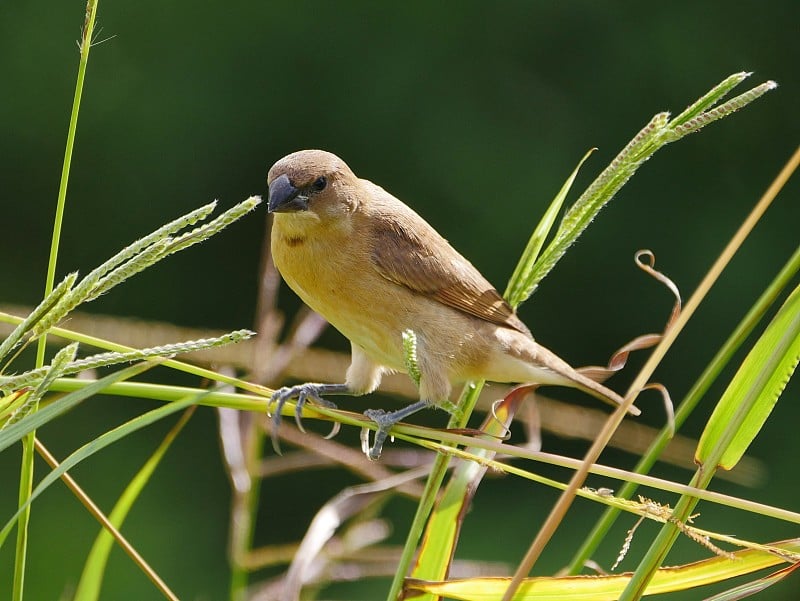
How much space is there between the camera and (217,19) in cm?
518

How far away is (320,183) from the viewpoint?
189cm

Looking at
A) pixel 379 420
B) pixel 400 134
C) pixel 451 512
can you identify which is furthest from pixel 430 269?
pixel 400 134

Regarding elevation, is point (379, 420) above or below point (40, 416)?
below

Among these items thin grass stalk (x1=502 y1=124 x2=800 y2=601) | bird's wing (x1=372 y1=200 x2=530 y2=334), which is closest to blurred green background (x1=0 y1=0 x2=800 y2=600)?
bird's wing (x1=372 y1=200 x2=530 y2=334)

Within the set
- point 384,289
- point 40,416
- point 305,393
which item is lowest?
point 305,393

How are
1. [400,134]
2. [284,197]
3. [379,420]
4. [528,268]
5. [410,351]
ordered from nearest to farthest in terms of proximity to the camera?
1. [410,351]
2. [528,268]
3. [379,420]
4. [284,197]
5. [400,134]

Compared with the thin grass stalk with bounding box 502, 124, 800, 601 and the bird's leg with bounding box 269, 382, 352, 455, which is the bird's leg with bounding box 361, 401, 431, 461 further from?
the thin grass stalk with bounding box 502, 124, 800, 601

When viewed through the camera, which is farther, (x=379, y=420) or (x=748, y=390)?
(x=379, y=420)

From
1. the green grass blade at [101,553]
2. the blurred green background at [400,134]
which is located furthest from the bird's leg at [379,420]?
the blurred green background at [400,134]

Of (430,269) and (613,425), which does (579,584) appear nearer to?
(613,425)

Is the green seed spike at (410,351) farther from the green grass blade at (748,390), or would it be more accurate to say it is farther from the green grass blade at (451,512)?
Result: the green grass blade at (748,390)

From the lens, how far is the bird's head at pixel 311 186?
180cm

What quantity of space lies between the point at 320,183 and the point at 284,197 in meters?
0.11

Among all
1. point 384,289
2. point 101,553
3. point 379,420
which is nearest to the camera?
point 101,553
